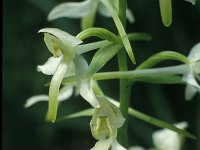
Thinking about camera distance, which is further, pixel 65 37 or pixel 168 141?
pixel 168 141

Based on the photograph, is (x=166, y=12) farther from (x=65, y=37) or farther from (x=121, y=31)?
(x=65, y=37)

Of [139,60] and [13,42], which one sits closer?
[139,60]

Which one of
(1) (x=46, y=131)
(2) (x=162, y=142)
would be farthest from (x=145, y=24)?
(2) (x=162, y=142)

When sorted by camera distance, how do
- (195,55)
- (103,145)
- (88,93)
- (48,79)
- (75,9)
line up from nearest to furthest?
(88,93) < (103,145) < (195,55) < (75,9) < (48,79)

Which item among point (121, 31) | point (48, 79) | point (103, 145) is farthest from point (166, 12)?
point (48, 79)

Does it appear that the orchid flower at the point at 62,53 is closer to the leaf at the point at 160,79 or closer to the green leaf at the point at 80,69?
the green leaf at the point at 80,69

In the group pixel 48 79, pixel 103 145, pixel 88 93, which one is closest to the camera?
pixel 88 93

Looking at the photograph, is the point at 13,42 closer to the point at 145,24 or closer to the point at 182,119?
the point at 145,24
